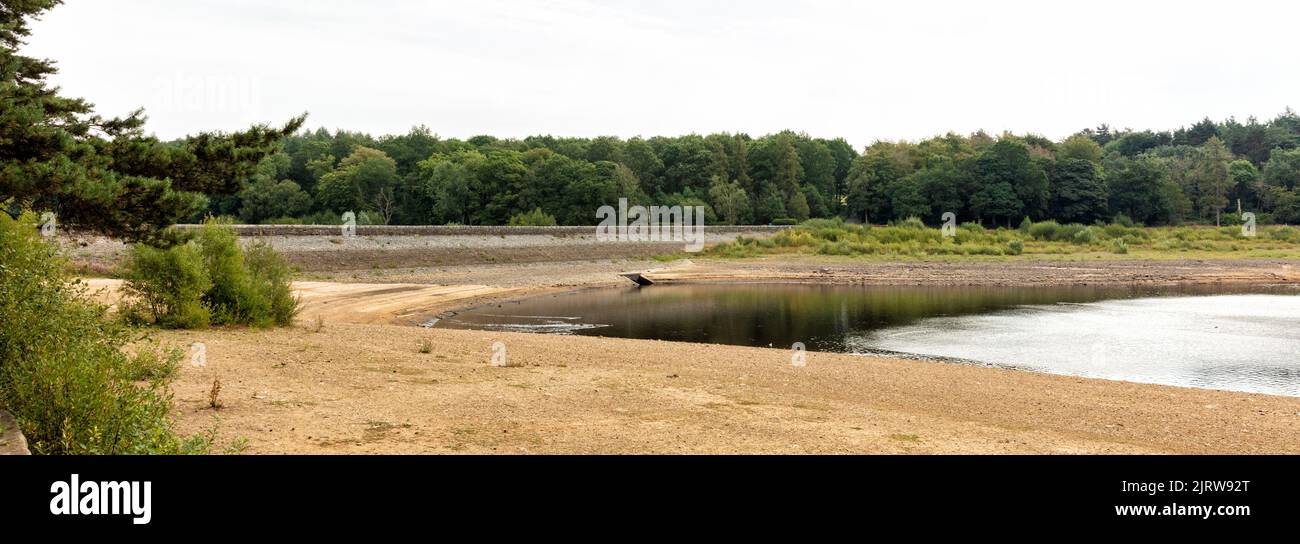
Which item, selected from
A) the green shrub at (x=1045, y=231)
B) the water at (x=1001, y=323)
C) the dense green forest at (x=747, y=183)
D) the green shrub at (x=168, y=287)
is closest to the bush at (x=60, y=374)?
the green shrub at (x=168, y=287)

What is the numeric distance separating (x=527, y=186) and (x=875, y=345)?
70.0m

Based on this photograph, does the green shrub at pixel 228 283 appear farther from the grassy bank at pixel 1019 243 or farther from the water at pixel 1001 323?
the grassy bank at pixel 1019 243

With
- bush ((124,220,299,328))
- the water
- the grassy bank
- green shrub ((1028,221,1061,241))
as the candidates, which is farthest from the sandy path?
green shrub ((1028,221,1061,241))

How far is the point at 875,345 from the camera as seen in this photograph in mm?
24797

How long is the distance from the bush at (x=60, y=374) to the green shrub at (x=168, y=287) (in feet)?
27.1

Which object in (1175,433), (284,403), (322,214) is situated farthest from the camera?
(322,214)

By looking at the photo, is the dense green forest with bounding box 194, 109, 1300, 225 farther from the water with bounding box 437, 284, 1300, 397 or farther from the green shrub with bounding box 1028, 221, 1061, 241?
the water with bounding box 437, 284, 1300, 397

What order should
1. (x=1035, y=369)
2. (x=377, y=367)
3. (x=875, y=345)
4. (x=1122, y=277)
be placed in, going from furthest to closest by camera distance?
(x=1122, y=277) < (x=875, y=345) < (x=1035, y=369) < (x=377, y=367)

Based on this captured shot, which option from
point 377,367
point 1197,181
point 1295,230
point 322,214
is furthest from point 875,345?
point 1197,181

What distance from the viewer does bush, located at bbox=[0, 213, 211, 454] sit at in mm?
7324

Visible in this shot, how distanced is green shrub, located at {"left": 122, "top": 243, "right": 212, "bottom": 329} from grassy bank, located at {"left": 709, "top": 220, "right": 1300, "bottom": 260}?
52022mm

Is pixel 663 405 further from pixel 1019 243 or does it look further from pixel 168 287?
pixel 1019 243

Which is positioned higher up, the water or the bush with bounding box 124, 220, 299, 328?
the bush with bounding box 124, 220, 299, 328

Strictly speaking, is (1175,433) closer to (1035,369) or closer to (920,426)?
(920,426)
